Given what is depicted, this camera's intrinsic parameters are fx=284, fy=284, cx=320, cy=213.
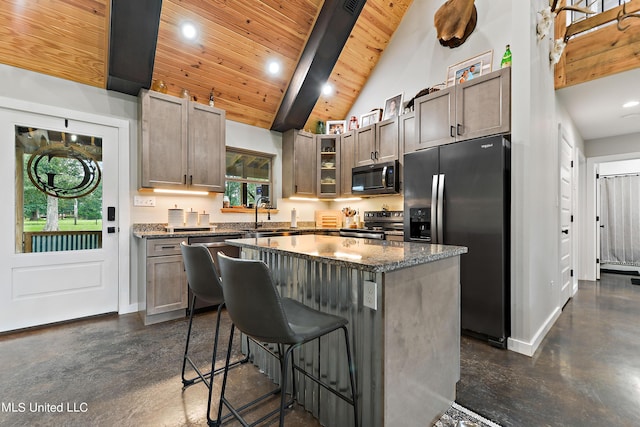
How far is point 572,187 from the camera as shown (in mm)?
4023

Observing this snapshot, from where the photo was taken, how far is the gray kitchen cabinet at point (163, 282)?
2924mm

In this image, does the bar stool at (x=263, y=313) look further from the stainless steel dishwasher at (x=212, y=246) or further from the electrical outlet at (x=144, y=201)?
the electrical outlet at (x=144, y=201)

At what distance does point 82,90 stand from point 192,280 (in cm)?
282

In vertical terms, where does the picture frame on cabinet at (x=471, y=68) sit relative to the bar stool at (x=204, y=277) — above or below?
above

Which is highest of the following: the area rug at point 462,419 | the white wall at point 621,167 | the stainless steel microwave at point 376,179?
the white wall at point 621,167

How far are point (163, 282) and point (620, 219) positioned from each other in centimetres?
840

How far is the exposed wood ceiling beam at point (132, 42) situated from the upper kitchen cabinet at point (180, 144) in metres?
0.22

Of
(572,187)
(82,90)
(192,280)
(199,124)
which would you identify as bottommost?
(192,280)

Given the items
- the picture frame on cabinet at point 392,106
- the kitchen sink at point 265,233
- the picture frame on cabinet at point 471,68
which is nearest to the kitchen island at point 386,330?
the kitchen sink at point 265,233

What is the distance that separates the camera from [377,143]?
4.10 meters

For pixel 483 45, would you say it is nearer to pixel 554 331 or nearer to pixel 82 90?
pixel 554 331

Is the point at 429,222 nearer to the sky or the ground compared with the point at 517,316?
nearer to the sky

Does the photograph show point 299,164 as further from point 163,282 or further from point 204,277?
point 204,277

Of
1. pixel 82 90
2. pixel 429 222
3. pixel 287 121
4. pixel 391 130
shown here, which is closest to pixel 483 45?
pixel 391 130
